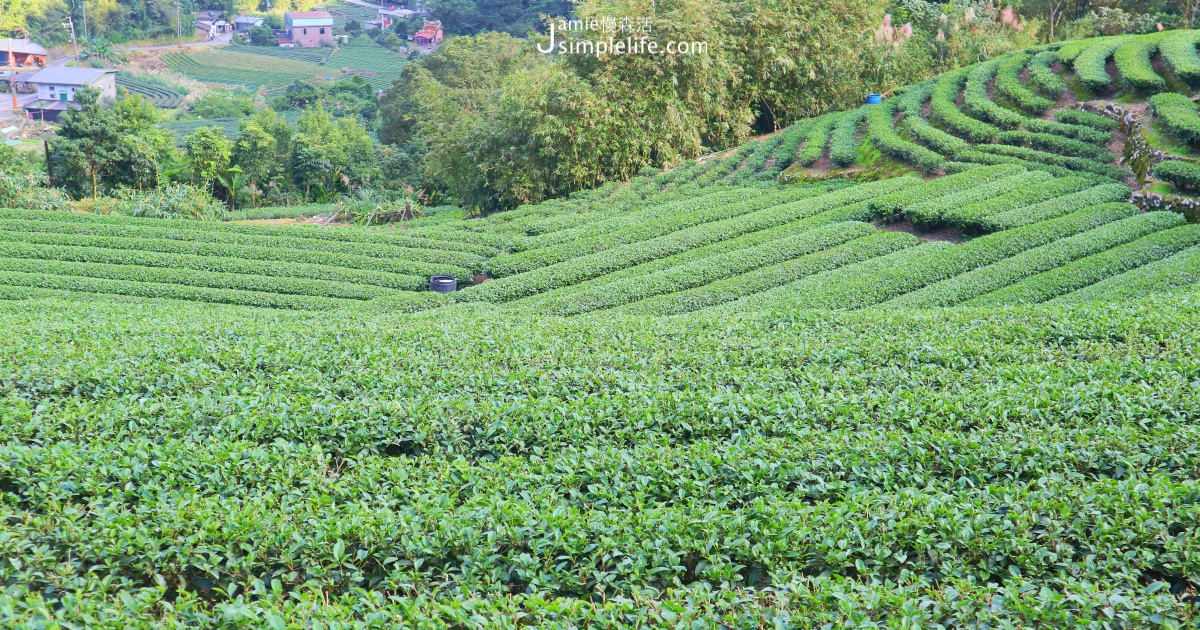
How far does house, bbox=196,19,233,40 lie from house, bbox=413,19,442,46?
20.7 metres

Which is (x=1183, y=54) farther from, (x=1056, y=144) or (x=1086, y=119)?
(x=1056, y=144)

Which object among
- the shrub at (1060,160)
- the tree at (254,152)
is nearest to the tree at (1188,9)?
the shrub at (1060,160)

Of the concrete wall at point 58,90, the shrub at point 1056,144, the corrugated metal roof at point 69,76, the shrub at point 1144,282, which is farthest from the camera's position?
the concrete wall at point 58,90

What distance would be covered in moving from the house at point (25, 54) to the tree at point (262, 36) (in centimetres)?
2071

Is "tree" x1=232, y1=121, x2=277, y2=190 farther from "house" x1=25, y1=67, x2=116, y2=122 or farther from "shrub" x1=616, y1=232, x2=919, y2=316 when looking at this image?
"house" x1=25, y1=67, x2=116, y2=122

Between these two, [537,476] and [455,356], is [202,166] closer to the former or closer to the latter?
[455,356]

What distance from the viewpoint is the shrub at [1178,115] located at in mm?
17281

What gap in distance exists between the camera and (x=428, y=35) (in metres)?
85.8

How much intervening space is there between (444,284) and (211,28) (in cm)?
8666

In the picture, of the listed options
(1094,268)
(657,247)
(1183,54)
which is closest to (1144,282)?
(1094,268)

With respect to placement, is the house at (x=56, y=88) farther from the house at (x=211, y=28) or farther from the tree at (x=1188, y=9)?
the tree at (x=1188, y=9)

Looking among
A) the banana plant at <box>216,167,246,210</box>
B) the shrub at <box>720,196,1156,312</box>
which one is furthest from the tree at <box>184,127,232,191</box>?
the shrub at <box>720,196,1156,312</box>

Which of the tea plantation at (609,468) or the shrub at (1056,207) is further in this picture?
the shrub at (1056,207)

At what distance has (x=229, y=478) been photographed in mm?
5254
